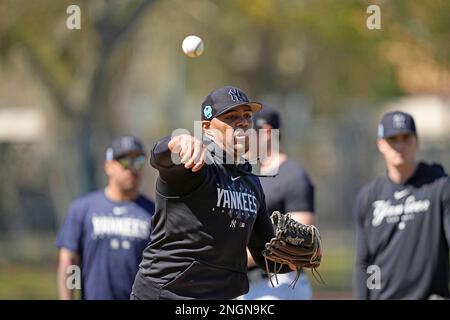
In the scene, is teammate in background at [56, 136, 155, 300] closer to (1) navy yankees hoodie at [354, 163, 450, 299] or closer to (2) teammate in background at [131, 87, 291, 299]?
(1) navy yankees hoodie at [354, 163, 450, 299]

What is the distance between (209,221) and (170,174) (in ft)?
1.36

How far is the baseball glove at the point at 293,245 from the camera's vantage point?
234 inches

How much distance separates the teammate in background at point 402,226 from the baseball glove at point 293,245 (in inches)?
86.7

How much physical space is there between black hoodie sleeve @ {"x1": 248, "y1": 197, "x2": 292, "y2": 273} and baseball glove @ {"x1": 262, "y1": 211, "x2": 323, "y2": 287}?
10 centimetres

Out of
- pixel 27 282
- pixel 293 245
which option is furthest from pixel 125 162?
pixel 27 282

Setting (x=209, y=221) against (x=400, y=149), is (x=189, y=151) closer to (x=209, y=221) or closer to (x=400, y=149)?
(x=209, y=221)

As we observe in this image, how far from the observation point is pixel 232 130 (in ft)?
19.0

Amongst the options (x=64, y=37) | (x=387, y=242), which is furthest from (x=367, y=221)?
(x=64, y=37)

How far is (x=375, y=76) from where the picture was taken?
23.7 m

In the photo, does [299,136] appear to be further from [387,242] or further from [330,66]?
[387,242]

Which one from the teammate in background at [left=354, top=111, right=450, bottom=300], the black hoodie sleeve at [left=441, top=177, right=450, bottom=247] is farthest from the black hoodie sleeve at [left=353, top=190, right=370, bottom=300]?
the black hoodie sleeve at [left=441, top=177, right=450, bottom=247]

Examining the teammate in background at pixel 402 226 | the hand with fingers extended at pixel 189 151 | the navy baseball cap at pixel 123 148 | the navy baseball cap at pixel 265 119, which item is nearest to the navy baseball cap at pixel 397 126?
the teammate in background at pixel 402 226

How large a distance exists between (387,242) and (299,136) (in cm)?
1552
